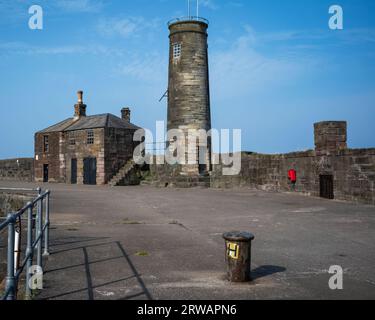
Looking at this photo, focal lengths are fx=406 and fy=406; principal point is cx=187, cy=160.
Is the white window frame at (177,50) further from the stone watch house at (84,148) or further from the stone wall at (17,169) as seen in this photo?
the stone wall at (17,169)

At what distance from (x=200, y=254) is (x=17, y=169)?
131 feet

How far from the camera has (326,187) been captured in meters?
18.1

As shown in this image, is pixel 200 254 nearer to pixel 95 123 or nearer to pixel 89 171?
pixel 89 171

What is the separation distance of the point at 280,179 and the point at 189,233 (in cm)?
1359

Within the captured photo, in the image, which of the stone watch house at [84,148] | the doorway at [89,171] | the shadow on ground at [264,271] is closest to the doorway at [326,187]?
the shadow on ground at [264,271]

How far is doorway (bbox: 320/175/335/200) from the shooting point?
1777 cm

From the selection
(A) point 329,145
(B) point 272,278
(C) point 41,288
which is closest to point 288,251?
(B) point 272,278

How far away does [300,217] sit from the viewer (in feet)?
40.7

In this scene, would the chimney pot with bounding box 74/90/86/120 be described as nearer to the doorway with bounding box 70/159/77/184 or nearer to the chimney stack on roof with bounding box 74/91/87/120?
the chimney stack on roof with bounding box 74/91/87/120

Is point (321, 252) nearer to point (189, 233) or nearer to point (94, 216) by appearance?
point (189, 233)

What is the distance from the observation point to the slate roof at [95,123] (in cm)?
3409

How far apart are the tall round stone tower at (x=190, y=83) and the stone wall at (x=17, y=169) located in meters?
19.1

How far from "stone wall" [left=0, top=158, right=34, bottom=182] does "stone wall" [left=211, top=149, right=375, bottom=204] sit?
22141 mm

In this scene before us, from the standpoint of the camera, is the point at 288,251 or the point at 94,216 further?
the point at 94,216
